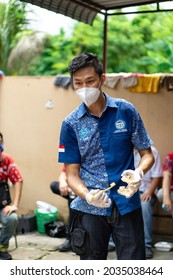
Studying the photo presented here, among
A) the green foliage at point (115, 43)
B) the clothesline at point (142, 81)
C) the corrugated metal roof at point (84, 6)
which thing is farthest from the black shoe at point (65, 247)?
the green foliage at point (115, 43)

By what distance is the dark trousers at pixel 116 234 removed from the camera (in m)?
3.23

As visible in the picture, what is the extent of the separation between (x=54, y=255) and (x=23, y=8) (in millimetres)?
6401

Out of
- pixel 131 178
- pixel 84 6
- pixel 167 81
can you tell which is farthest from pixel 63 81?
pixel 131 178

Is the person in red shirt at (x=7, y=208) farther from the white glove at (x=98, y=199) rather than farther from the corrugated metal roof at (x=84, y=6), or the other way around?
the white glove at (x=98, y=199)

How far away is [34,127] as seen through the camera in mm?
7227

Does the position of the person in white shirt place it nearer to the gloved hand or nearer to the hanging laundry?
the hanging laundry

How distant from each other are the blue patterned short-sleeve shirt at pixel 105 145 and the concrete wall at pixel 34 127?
3.59 m

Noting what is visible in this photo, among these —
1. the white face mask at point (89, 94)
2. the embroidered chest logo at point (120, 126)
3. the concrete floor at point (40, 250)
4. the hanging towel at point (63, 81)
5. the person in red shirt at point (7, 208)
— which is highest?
the hanging towel at point (63, 81)

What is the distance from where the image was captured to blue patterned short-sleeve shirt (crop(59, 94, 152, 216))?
10.6ft

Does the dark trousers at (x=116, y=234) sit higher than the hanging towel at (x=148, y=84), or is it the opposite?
the hanging towel at (x=148, y=84)

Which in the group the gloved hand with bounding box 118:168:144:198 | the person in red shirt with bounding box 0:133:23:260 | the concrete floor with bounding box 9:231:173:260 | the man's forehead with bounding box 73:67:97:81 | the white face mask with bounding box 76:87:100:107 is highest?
the man's forehead with bounding box 73:67:97:81

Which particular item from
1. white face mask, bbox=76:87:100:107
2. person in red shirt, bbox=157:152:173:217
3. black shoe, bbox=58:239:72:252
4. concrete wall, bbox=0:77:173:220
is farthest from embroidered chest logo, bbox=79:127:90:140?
concrete wall, bbox=0:77:173:220
